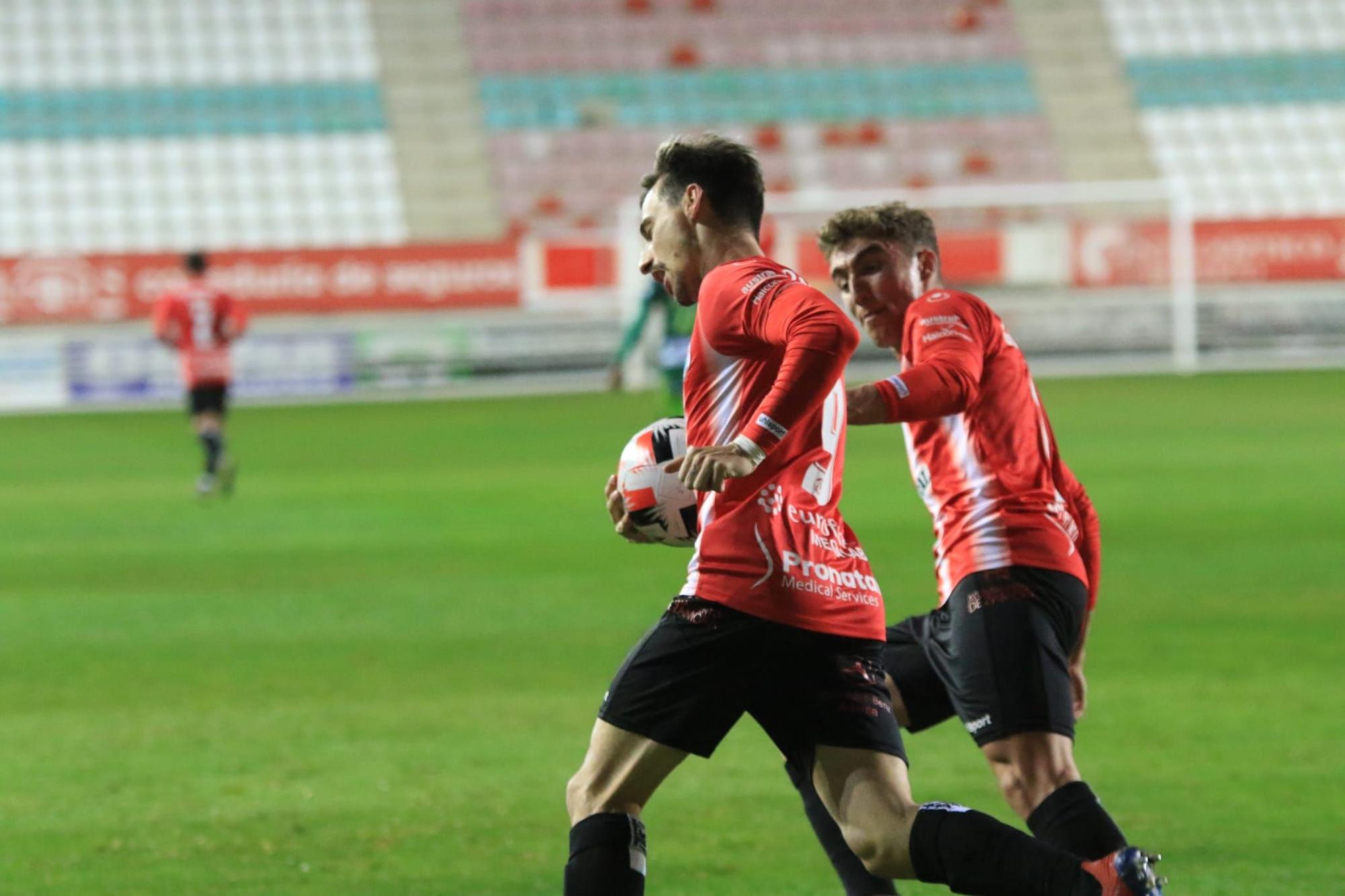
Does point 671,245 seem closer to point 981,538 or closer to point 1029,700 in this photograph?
point 981,538

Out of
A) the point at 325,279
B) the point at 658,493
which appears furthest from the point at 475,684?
the point at 325,279

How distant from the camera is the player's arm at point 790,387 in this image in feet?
11.1

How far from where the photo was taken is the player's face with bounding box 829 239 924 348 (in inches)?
171

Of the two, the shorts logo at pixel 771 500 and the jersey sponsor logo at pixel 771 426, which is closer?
the jersey sponsor logo at pixel 771 426

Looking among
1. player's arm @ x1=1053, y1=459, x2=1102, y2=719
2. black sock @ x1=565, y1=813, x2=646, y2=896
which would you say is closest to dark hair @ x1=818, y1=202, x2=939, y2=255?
player's arm @ x1=1053, y1=459, x2=1102, y2=719

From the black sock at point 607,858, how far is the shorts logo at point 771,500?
0.67 meters

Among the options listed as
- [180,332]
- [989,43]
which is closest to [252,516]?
[180,332]

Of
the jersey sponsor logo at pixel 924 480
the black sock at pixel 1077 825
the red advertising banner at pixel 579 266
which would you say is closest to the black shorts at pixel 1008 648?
the black sock at pixel 1077 825

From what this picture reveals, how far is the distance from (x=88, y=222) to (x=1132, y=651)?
90.0ft

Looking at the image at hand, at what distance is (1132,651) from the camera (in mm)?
7832

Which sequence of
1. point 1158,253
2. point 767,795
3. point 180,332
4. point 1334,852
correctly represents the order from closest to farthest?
point 1334,852 < point 767,795 < point 180,332 < point 1158,253

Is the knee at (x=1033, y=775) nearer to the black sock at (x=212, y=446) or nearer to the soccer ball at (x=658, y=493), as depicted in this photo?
the soccer ball at (x=658, y=493)

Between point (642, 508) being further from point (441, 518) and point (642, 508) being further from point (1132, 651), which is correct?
point (441, 518)

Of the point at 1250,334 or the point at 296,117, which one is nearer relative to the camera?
the point at 1250,334
